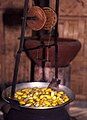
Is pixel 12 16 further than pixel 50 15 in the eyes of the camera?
Yes

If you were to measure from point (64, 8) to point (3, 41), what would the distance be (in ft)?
3.91

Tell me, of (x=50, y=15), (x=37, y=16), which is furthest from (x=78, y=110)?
(x=37, y=16)

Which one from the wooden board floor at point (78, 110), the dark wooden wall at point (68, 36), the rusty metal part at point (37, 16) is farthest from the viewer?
the dark wooden wall at point (68, 36)

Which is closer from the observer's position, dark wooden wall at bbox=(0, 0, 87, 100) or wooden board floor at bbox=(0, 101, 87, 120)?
wooden board floor at bbox=(0, 101, 87, 120)

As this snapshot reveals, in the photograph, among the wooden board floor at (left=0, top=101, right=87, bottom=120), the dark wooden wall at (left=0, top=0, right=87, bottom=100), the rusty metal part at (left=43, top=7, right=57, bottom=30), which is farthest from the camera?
the dark wooden wall at (left=0, top=0, right=87, bottom=100)

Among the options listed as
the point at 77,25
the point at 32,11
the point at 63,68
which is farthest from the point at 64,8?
the point at 32,11

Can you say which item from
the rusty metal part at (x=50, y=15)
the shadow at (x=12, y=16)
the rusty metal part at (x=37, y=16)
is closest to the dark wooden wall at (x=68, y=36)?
the shadow at (x=12, y=16)

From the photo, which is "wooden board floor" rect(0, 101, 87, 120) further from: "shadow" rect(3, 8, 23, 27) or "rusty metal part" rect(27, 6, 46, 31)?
"rusty metal part" rect(27, 6, 46, 31)

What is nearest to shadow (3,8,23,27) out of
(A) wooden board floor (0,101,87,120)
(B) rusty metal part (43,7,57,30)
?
(A) wooden board floor (0,101,87,120)

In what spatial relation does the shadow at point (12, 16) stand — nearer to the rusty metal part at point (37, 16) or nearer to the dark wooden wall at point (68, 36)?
the dark wooden wall at point (68, 36)

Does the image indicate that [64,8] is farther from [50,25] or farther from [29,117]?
[29,117]

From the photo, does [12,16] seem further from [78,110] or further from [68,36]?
[78,110]

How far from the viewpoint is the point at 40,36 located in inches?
191

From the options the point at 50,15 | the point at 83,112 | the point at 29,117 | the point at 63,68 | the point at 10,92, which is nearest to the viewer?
the point at 29,117
